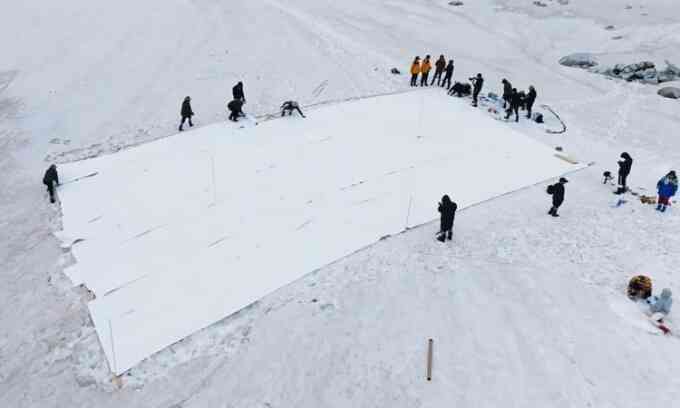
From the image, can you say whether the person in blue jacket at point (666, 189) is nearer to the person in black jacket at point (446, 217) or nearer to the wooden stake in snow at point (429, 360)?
the person in black jacket at point (446, 217)

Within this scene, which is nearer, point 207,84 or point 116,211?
point 116,211

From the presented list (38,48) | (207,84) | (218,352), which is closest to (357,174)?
(218,352)

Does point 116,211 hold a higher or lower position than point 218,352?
higher

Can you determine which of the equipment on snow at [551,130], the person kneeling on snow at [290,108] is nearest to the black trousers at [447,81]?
the equipment on snow at [551,130]

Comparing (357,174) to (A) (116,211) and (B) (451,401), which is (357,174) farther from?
(B) (451,401)

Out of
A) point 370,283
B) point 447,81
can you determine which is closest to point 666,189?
point 370,283

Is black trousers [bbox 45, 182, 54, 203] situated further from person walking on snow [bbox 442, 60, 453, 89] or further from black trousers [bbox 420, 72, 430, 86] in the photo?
person walking on snow [bbox 442, 60, 453, 89]

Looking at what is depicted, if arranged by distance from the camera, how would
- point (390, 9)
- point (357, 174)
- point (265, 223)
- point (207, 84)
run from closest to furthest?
point (265, 223), point (357, 174), point (207, 84), point (390, 9)

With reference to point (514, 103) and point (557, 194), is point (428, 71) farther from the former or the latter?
point (557, 194)

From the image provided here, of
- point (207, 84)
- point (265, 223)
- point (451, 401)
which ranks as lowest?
point (451, 401)
